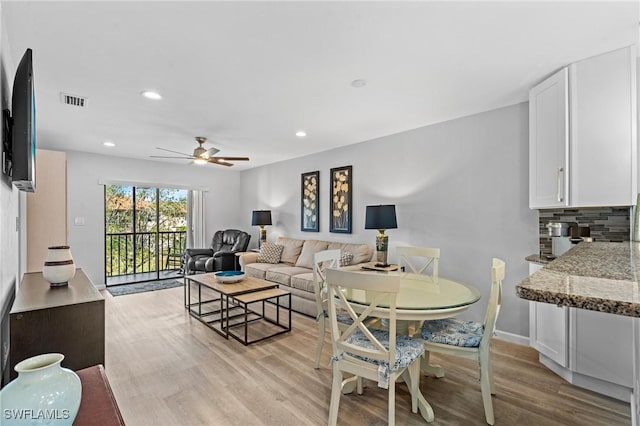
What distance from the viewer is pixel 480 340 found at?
80.1 inches

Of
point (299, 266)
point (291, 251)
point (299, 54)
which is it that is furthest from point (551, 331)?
point (291, 251)

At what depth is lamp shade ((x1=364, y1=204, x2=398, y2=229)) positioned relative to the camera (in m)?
3.81

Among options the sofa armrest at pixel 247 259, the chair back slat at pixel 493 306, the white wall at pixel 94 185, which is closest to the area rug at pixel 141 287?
the white wall at pixel 94 185

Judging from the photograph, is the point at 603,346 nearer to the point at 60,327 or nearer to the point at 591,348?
the point at 591,348

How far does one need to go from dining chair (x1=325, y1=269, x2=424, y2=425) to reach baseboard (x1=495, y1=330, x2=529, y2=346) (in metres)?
1.74

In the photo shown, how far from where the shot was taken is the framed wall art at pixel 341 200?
4836mm

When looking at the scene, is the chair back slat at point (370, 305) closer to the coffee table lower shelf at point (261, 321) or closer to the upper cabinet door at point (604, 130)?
the coffee table lower shelf at point (261, 321)

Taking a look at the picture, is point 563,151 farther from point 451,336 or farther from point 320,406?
point 320,406

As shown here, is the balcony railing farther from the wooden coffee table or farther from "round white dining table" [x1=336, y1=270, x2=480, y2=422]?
"round white dining table" [x1=336, y1=270, x2=480, y2=422]

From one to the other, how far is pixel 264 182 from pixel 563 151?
17.4ft

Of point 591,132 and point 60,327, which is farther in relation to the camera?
point 591,132

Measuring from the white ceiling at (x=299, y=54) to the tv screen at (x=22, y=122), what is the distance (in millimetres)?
388

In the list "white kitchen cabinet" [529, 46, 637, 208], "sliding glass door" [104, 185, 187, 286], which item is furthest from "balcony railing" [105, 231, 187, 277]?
"white kitchen cabinet" [529, 46, 637, 208]

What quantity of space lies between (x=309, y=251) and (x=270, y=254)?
82 centimetres
